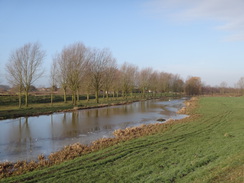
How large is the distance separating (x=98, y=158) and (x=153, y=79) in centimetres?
7684

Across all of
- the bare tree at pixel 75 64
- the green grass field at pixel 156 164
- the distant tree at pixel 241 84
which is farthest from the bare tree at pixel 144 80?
the green grass field at pixel 156 164

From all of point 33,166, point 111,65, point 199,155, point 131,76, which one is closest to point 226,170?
point 199,155

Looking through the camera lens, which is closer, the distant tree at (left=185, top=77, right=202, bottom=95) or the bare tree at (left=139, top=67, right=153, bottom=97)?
the bare tree at (left=139, top=67, right=153, bottom=97)

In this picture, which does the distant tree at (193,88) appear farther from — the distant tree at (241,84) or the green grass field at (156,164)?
the green grass field at (156,164)

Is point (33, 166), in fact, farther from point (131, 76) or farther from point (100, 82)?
point (131, 76)

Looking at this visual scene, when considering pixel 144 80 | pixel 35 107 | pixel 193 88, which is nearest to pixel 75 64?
pixel 35 107

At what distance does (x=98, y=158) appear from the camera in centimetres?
925

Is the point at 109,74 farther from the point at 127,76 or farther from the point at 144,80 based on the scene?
the point at 144,80

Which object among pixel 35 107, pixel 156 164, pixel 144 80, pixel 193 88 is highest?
pixel 144 80

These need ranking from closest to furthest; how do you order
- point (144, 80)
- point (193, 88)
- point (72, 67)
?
1. point (72, 67)
2. point (144, 80)
3. point (193, 88)

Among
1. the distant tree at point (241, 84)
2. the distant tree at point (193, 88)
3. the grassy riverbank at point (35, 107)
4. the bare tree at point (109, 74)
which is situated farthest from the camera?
the distant tree at point (193, 88)

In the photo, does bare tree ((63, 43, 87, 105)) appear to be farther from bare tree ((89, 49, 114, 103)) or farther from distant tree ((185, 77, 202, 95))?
distant tree ((185, 77, 202, 95))

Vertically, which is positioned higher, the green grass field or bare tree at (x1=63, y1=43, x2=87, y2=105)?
bare tree at (x1=63, y1=43, x2=87, y2=105)

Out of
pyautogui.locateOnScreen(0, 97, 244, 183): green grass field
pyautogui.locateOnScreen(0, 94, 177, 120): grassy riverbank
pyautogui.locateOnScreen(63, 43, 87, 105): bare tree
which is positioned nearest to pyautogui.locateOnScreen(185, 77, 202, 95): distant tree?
pyautogui.locateOnScreen(0, 94, 177, 120): grassy riverbank
